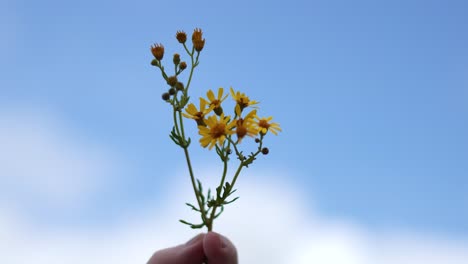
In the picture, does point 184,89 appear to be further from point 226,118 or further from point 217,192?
point 217,192

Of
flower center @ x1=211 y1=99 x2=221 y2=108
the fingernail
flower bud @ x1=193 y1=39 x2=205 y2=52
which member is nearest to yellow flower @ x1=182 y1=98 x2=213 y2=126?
flower center @ x1=211 y1=99 x2=221 y2=108

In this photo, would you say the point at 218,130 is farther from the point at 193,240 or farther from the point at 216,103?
the point at 193,240

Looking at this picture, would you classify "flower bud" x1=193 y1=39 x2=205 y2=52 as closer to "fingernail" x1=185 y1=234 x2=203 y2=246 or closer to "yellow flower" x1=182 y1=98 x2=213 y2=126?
"yellow flower" x1=182 y1=98 x2=213 y2=126

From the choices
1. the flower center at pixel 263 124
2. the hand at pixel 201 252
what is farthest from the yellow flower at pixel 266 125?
the hand at pixel 201 252

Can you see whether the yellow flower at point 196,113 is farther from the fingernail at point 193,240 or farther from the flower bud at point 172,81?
the fingernail at point 193,240

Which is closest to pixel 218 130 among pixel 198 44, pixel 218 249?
pixel 198 44
